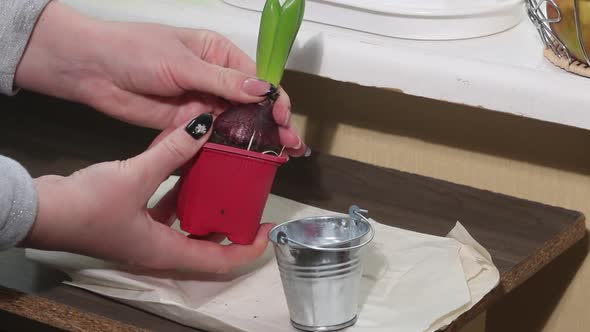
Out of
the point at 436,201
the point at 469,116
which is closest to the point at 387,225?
the point at 436,201

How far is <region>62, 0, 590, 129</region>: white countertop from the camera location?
0.87 m

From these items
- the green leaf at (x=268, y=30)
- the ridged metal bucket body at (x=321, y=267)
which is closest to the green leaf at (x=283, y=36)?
the green leaf at (x=268, y=30)

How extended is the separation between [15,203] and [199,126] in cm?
14

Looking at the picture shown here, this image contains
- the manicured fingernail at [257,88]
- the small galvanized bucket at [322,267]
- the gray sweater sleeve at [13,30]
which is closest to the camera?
the small galvanized bucket at [322,267]

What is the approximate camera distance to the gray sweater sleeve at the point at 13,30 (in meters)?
0.87

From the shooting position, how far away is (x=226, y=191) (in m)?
0.71

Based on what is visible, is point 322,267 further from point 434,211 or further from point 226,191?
point 434,211

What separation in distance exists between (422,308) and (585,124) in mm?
271

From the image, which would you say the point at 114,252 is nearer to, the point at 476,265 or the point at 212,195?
the point at 212,195

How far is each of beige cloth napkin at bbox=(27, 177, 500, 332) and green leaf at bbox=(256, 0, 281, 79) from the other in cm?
16

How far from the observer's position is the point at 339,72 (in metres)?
0.96

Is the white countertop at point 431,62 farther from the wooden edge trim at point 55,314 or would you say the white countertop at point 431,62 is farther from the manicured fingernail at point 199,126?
the wooden edge trim at point 55,314

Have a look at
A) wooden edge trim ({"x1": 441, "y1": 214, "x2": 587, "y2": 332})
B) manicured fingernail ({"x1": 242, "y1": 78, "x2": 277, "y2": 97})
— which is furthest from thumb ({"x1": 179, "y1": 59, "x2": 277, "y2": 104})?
wooden edge trim ({"x1": 441, "y1": 214, "x2": 587, "y2": 332})

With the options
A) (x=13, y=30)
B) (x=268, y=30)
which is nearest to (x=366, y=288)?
(x=268, y=30)
